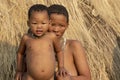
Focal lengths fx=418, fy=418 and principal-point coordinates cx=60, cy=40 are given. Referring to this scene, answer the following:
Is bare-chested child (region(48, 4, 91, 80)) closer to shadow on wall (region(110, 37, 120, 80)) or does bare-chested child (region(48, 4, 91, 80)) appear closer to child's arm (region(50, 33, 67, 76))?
child's arm (region(50, 33, 67, 76))

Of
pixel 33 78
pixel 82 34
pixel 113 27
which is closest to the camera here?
pixel 33 78

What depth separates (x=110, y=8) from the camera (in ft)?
16.6

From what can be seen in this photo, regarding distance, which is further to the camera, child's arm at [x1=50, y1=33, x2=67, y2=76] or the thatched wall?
the thatched wall

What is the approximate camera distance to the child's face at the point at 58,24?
9.64ft

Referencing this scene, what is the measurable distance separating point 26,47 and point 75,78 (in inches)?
16.1

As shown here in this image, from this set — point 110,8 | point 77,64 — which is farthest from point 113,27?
point 77,64

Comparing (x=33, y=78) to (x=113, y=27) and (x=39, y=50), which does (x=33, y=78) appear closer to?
(x=39, y=50)

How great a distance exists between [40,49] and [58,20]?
248 millimetres

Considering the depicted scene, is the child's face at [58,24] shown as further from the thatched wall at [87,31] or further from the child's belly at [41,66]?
the thatched wall at [87,31]

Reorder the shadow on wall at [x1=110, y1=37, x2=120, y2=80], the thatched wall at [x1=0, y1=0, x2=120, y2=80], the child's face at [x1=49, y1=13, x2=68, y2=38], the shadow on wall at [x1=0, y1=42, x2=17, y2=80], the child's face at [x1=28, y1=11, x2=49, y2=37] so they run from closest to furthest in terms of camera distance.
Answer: the child's face at [x1=28, y1=11, x2=49, y2=37]
the child's face at [x1=49, y1=13, x2=68, y2=38]
the shadow on wall at [x1=0, y1=42, x2=17, y2=80]
the thatched wall at [x1=0, y1=0, x2=120, y2=80]
the shadow on wall at [x1=110, y1=37, x2=120, y2=80]

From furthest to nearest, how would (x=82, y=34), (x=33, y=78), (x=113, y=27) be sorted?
(x=113, y=27) → (x=82, y=34) → (x=33, y=78)

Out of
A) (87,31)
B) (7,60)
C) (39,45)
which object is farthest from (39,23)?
(87,31)

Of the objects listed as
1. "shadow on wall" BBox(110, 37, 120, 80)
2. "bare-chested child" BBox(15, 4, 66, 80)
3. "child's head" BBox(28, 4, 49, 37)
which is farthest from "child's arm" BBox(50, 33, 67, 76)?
"shadow on wall" BBox(110, 37, 120, 80)

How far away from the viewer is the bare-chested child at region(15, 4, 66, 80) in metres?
2.85
